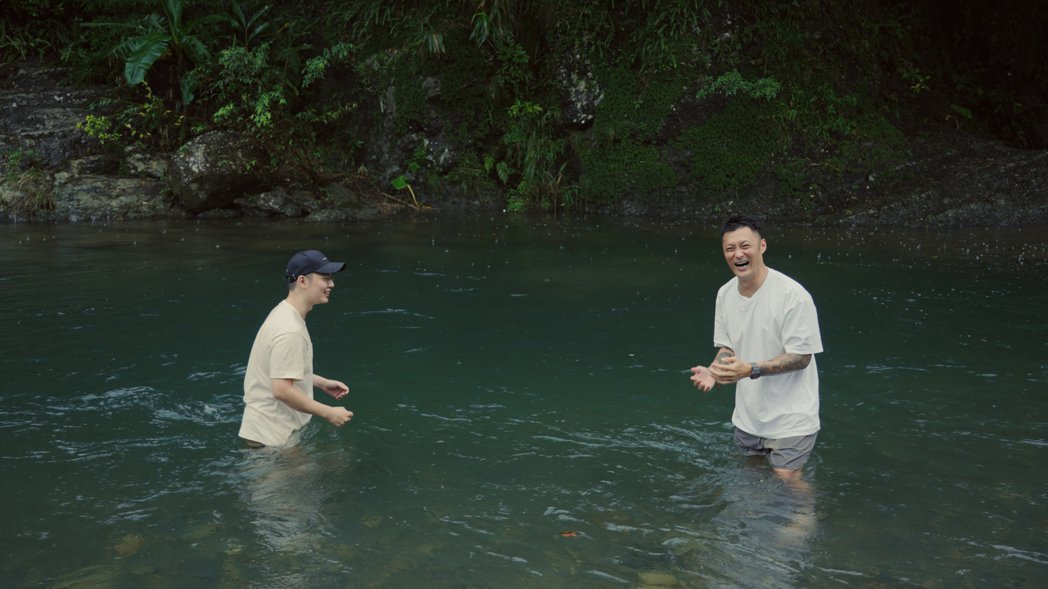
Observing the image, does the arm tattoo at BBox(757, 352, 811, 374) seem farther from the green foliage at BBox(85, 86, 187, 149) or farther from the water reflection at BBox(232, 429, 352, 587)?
the green foliage at BBox(85, 86, 187, 149)

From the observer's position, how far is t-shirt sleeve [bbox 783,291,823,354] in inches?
211

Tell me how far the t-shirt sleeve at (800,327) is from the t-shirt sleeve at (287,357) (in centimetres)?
284

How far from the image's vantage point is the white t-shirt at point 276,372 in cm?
566

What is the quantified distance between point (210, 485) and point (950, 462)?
4.90 m

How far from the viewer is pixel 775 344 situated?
556 cm

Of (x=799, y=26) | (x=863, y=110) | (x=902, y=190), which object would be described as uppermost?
(x=799, y=26)

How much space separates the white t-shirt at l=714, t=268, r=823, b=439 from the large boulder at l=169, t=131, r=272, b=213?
16.5m

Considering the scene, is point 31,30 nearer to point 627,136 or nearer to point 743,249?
point 627,136

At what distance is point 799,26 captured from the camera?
68.5 feet

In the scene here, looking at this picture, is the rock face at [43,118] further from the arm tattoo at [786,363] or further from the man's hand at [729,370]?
the arm tattoo at [786,363]

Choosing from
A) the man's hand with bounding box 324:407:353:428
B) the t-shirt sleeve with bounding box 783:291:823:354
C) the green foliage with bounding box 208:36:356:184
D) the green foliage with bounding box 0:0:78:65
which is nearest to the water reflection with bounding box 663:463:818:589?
the t-shirt sleeve with bounding box 783:291:823:354

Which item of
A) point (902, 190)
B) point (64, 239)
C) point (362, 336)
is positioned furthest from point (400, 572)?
point (902, 190)

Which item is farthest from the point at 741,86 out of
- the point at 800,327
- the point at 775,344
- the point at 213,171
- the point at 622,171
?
the point at 800,327

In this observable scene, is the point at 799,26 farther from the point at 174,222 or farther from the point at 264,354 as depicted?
the point at 264,354
